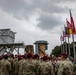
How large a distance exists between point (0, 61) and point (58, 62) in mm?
2823

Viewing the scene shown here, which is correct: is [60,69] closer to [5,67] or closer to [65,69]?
[65,69]

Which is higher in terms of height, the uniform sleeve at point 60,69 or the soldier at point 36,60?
the soldier at point 36,60

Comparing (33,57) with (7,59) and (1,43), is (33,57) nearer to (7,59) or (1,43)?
(7,59)

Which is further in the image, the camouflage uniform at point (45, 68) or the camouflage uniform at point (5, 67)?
the camouflage uniform at point (5, 67)

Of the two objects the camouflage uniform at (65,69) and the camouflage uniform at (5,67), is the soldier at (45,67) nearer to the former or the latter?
the camouflage uniform at (65,69)

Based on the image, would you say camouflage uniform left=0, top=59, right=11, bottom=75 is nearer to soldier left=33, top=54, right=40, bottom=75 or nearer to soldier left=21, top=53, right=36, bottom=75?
soldier left=21, top=53, right=36, bottom=75

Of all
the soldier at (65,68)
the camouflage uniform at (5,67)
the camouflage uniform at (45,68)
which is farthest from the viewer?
the camouflage uniform at (5,67)

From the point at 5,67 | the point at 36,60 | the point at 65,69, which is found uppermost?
the point at 36,60

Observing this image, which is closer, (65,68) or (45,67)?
(45,67)

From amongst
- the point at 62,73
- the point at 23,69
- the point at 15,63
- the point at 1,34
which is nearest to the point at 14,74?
the point at 15,63

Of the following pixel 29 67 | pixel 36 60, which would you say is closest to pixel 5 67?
pixel 29 67

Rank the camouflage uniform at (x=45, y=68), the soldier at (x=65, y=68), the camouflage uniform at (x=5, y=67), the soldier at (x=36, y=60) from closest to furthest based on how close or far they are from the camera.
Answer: the soldier at (x=36, y=60), the camouflage uniform at (x=45, y=68), the soldier at (x=65, y=68), the camouflage uniform at (x=5, y=67)

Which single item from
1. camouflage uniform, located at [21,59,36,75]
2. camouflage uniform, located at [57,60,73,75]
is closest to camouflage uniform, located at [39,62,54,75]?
camouflage uniform, located at [21,59,36,75]

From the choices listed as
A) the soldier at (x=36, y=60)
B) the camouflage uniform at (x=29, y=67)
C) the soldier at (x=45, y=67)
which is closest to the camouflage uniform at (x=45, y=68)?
the soldier at (x=45, y=67)
